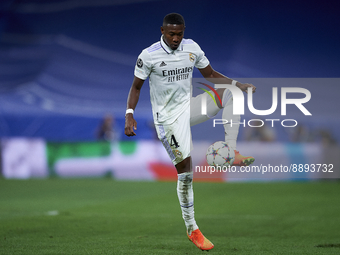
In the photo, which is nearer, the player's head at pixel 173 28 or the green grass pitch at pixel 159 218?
the player's head at pixel 173 28

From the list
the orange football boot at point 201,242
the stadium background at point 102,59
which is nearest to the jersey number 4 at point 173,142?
the orange football boot at point 201,242

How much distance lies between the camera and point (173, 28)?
16.7 feet

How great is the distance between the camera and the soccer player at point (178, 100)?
525 cm

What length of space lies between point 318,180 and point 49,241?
9.76 meters

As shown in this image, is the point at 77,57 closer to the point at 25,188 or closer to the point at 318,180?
the point at 25,188

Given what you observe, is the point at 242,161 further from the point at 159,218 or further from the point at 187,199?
the point at 159,218

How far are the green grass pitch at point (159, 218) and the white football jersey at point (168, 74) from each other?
1.67m

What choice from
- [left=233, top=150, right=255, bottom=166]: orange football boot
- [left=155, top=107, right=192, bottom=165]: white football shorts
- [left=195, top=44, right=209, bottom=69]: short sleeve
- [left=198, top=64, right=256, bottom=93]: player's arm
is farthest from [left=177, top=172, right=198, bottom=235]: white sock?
[left=195, top=44, right=209, bottom=69]: short sleeve

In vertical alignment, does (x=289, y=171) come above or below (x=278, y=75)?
below

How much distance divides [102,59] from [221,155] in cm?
1473

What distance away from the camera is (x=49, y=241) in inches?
239

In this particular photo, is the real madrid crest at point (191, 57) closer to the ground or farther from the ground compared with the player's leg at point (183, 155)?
farther from the ground

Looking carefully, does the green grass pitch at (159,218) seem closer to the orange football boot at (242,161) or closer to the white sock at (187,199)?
the white sock at (187,199)

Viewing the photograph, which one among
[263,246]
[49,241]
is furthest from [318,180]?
[49,241]
